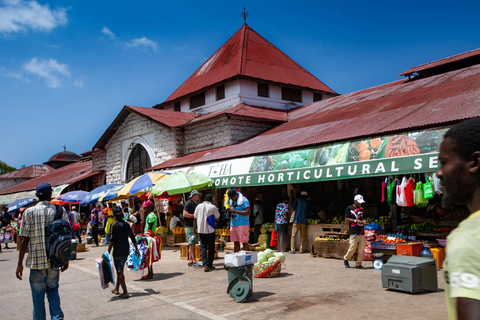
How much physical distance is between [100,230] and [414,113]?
16.0 meters

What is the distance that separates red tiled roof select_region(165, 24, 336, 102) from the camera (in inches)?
960

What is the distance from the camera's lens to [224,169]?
1540cm

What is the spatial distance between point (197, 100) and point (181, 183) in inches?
486

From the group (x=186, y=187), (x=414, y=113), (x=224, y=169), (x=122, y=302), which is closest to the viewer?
(x=122, y=302)

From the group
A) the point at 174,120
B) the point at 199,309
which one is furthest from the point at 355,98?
the point at 199,309

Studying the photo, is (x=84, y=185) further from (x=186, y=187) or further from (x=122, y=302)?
(x=122, y=302)

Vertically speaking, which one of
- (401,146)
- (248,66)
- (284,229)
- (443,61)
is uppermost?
(248,66)

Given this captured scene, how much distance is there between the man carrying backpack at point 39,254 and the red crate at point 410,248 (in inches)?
292

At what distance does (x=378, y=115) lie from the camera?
13336mm

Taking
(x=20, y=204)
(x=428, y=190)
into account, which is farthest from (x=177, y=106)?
(x=428, y=190)

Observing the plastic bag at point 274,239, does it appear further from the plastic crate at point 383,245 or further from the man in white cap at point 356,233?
the man in white cap at point 356,233

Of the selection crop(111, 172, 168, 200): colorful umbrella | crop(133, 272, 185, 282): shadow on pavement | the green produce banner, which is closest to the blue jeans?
crop(133, 272, 185, 282): shadow on pavement

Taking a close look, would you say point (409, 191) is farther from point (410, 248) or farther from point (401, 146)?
point (410, 248)

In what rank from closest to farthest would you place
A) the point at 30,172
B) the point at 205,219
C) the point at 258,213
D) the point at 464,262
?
the point at 464,262
the point at 205,219
the point at 258,213
the point at 30,172
